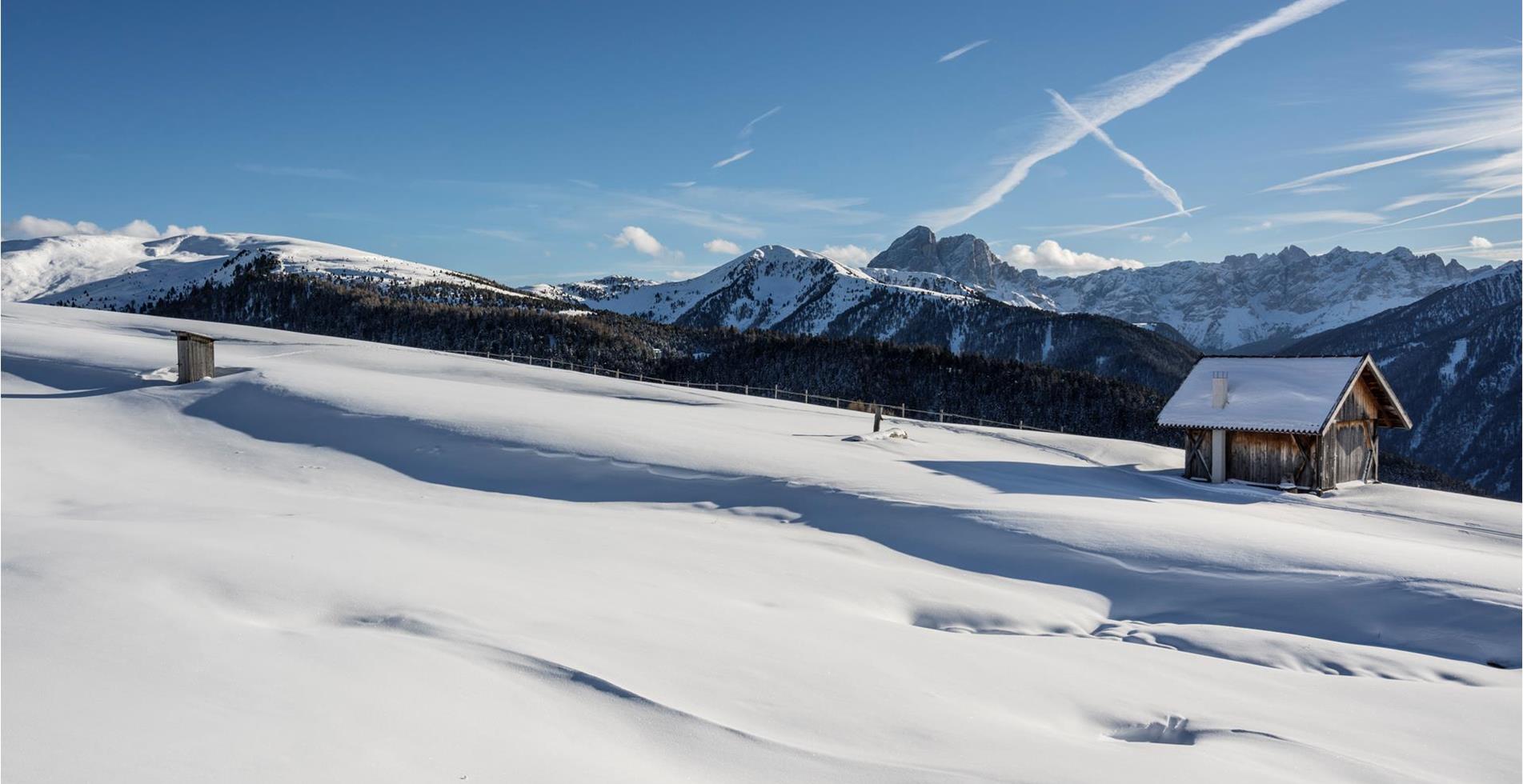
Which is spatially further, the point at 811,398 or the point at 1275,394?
the point at 811,398

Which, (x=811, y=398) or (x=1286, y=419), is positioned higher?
(x=1286, y=419)

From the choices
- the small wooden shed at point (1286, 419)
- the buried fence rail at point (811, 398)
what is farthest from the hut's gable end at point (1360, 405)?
the buried fence rail at point (811, 398)

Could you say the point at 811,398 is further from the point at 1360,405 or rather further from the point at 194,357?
the point at 194,357

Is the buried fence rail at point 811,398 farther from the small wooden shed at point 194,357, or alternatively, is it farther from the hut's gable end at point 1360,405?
the small wooden shed at point 194,357

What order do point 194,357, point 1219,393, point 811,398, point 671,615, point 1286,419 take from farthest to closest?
point 811,398 < point 1219,393 < point 1286,419 < point 194,357 < point 671,615

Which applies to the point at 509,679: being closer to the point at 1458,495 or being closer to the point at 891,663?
the point at 891,663

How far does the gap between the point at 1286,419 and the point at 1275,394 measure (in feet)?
6.05

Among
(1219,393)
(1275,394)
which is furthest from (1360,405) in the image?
(1219,393)

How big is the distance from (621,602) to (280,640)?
3497mm

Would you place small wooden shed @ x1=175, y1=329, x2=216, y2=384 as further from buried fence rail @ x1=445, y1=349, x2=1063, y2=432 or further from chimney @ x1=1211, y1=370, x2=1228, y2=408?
chimney @ x1=1211, y1=370, x2=1228, y2=408

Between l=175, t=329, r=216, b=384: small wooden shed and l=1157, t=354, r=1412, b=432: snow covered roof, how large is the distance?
35.7 m

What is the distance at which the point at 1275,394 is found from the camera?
31.5m

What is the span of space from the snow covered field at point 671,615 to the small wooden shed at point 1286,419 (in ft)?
19.9

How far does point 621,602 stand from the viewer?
29.6 feet
